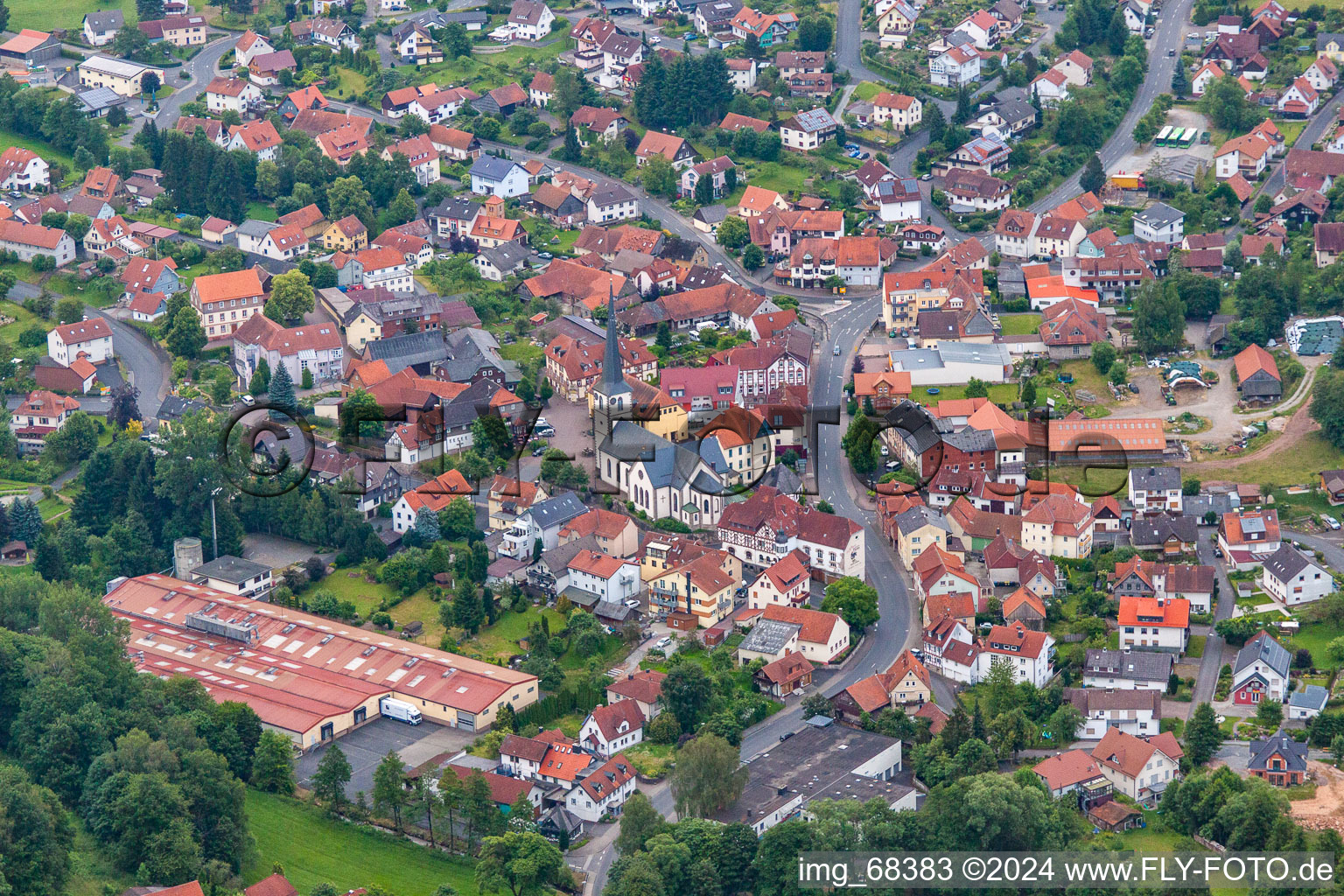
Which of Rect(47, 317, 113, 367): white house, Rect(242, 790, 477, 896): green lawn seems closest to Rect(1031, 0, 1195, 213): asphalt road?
Rect(47, 317, 113, 367): white house

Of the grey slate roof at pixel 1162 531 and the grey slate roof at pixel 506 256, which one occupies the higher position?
the grey slate roof at pixel 1162 531

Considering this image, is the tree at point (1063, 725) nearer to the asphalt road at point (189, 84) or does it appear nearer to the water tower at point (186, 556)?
the water tower at point (186, 556)

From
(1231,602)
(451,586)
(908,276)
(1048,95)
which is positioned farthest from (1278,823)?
(1048,95)

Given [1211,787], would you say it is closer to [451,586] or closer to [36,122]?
[451,586]

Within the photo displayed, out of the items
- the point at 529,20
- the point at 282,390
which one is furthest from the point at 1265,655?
the point at 529,20

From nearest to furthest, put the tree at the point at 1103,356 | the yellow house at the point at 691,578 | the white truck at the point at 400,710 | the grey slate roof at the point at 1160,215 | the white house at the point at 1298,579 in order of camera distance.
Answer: the white truck at the point at 400,710 → the white house at the point at 1298,579 → the yellow house at the point at 691,578 → the tree at the point at 1103,356 → the grey slate roof at the point at 1160,215

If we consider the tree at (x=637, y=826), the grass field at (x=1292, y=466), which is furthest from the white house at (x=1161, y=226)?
the tree at (x=637, y=826)

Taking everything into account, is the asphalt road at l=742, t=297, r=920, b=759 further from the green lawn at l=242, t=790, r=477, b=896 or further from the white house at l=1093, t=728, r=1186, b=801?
the green lawn at l=242, t=790, r=477, b=896
